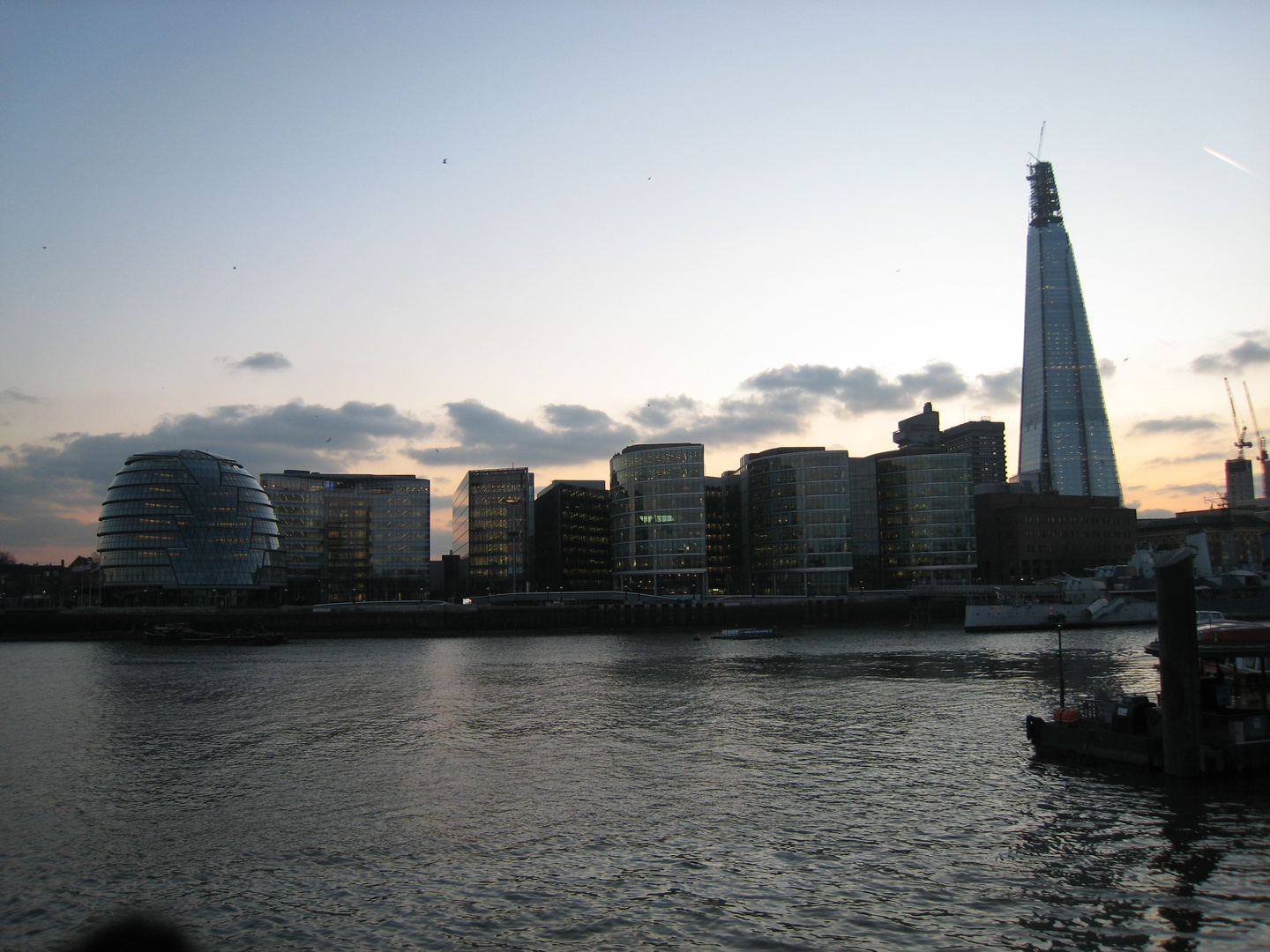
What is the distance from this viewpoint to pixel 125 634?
158 meters

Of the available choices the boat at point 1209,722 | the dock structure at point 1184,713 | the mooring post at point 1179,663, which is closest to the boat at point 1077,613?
the boat at point 1209,722

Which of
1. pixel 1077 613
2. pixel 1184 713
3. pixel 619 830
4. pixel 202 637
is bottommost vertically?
pixel 202 637

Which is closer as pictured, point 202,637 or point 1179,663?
point 1179,663

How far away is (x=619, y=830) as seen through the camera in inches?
1144

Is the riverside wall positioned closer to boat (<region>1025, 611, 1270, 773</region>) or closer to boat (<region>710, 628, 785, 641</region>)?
boat (<region>710, 628, 785, 641</region>)

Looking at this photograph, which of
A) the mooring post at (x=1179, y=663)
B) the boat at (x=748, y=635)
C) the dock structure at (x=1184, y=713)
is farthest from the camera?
the boat at (x=748, y=635)

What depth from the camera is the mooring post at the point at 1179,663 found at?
104 ft

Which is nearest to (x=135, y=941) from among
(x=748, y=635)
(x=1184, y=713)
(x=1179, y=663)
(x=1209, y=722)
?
(x=1179, y=663)

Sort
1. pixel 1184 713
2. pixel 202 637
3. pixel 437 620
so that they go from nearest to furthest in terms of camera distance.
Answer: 1. pixel 1184 713
2. pixel 202 637
3. pixel 437 620

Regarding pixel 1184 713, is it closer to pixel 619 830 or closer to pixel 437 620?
pixel 619 830

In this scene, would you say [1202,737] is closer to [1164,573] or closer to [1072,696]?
[1164,573]

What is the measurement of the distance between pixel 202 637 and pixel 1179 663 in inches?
5591

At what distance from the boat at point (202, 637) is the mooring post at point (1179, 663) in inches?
5124

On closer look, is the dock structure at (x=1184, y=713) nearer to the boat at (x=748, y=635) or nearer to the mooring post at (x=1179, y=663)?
the mooring post at (x=1179, y=663)
